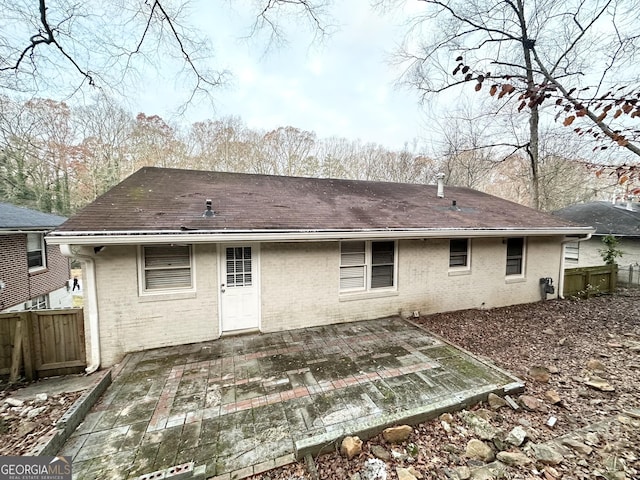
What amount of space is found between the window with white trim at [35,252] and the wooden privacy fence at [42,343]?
738 cm

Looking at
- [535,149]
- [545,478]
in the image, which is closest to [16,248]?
[545,478]

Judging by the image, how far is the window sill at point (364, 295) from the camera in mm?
6027

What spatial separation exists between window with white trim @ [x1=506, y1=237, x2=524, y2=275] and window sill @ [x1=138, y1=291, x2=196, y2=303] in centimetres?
849

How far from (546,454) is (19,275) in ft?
45.3

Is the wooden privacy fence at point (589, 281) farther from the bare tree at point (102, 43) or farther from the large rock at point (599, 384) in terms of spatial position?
the bare tree at point (102, 43)

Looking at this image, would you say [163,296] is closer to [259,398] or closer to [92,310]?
[92,310]

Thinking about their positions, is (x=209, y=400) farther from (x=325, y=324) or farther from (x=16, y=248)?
(x=16, y=248)

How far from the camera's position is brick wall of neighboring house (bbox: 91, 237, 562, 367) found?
460 centimetres

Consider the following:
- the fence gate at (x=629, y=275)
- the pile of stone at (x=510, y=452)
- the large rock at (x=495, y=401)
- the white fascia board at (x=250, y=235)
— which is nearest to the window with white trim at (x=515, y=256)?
the white fascia board at (x=250, y=235)

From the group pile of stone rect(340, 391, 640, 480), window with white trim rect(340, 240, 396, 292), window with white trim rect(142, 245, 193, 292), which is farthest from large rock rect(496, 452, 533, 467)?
window with white trim rect(142, 245, 193, 292)

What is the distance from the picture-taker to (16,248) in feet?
28.4

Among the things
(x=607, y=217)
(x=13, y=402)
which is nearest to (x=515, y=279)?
(x=607, y=217)

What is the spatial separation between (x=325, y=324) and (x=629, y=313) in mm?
8630

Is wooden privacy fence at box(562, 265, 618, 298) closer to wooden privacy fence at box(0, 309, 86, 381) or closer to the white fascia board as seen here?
the white fascia board
